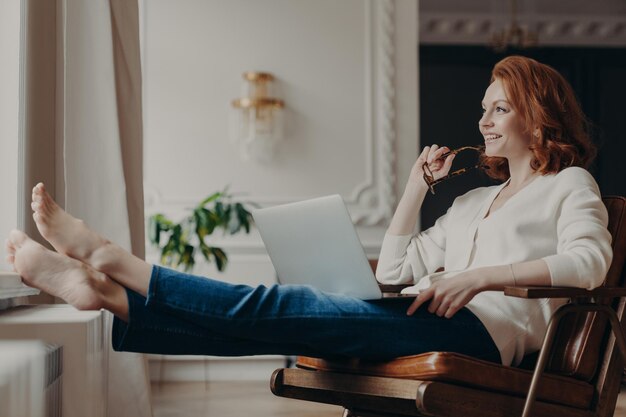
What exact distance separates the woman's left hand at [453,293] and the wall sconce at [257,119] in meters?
3.08

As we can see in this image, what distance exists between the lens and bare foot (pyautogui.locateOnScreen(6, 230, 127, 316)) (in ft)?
5.89

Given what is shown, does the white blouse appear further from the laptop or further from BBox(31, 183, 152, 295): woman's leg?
BBox(31, 183, 152, 295): woman's leg

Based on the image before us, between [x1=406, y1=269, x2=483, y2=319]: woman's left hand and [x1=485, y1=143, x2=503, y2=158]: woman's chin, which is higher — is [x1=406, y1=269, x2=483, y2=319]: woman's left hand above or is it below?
below

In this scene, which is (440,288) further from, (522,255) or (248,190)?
(248,190)

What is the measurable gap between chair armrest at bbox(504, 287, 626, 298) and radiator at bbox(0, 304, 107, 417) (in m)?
0.89

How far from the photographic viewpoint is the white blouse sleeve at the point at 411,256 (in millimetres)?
2569

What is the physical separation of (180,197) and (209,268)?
1.43 feet

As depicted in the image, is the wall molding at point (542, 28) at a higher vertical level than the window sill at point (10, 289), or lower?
higher

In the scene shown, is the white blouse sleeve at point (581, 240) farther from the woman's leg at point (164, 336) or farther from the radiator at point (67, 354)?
the radiator at point (67, 354)

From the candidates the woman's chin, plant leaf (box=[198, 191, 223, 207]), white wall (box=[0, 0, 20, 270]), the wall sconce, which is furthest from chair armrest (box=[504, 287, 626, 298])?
the wall sconce

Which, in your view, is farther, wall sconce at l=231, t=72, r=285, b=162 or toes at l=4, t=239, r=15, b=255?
wall sconce at l=231, t=72, r=285, b=162

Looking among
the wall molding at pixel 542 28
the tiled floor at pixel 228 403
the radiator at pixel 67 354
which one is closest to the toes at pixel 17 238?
the radiator at pixel 67 354

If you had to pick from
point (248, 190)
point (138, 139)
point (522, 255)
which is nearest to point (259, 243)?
point (248, 190)

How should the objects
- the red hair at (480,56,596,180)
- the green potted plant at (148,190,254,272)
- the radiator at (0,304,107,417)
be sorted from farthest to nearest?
A: the green potted plant at (148,190,254,272) → the red hair at (480,56,596,180) → the radiator at (0,304,107,417)
